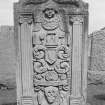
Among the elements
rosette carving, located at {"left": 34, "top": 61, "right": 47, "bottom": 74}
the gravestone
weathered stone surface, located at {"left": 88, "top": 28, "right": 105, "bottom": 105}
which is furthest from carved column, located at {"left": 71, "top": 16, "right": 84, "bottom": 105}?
weathered stone surface, located at {"left": 88, "top": 28, "right": 105, "bottom": 105}

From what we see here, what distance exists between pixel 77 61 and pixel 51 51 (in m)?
0.60

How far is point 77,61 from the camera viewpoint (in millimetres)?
4414

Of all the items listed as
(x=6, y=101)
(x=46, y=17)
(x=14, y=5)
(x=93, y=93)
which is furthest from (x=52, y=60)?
(x=93, y=93)

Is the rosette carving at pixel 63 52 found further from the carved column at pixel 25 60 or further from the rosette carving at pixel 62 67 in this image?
the carved column at pixel 25 60

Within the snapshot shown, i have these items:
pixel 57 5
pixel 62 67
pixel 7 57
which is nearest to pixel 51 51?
pixel 62 67

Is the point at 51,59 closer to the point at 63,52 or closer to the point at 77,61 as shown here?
the point at 63,52

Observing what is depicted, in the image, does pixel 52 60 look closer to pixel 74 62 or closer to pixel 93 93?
pixel 74 62

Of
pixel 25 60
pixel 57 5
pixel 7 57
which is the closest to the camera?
pixel 57 5

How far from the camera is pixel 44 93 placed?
4.50 metres

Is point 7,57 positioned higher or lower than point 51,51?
lower

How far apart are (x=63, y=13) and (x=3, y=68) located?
198 inches

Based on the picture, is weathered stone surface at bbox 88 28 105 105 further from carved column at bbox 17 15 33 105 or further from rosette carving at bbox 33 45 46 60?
rosette carving at bbox 33 45 46 60

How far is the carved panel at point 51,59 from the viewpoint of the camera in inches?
168

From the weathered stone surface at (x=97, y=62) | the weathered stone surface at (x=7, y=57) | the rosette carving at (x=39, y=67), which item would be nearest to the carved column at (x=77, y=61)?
the rosette carving at (x=39, y=67)
